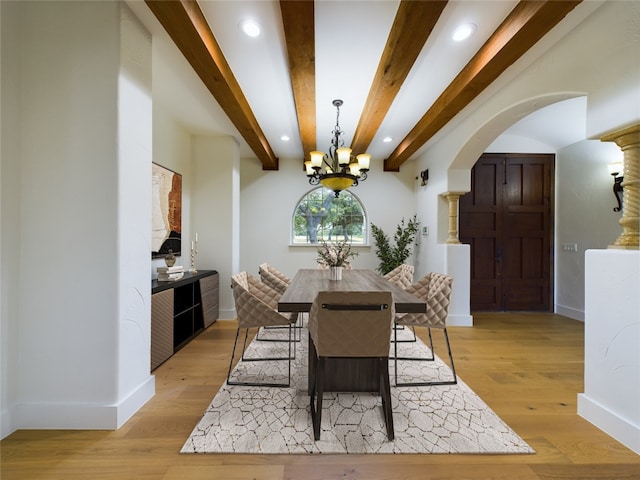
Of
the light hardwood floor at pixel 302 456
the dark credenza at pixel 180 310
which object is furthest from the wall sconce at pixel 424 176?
the dark credenza at pixel 180 310

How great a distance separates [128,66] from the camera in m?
1.93

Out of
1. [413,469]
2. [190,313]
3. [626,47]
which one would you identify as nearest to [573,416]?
[413,469]

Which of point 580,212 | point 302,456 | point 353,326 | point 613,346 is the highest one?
point 580,212

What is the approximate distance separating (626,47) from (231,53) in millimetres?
2705

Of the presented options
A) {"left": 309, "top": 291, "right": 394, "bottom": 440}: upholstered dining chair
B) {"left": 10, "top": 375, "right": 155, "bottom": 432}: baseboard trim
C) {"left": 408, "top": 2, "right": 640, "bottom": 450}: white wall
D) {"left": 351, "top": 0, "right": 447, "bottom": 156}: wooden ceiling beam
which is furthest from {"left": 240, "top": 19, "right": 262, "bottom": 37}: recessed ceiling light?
{"left": 10, "top": 375, "right": 155, "bottom": 432}: baseboard trim

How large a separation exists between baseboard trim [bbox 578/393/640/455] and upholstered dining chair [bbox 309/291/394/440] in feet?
4.51

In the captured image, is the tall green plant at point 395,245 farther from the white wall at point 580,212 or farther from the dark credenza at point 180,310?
the dark credenza at point 180,310

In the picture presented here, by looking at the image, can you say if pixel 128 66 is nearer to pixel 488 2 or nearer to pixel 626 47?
pixel 488 2

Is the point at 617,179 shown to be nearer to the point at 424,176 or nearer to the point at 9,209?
the point at 424,176

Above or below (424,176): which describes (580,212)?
below

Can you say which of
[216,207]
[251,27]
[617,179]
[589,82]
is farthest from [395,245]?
[251,27]

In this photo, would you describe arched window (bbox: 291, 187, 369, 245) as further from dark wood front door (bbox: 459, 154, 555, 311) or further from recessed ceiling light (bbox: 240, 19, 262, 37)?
recessed ceiling light (bbox: 240, 19, 262, 37)

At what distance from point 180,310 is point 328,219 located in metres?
3.22

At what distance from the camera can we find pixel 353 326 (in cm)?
175
